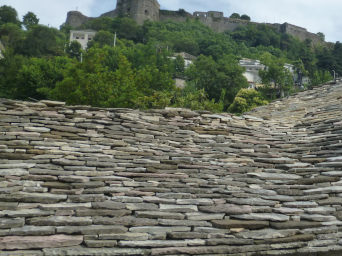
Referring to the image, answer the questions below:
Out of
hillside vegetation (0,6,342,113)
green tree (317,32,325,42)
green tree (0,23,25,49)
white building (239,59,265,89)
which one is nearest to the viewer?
hillside vegetation (0,6,342,113)

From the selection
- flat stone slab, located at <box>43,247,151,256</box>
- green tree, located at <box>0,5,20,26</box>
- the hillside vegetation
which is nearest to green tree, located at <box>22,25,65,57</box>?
the hillside vegetation

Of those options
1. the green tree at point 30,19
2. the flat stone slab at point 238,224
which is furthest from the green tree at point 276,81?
the green tree at point 30,19

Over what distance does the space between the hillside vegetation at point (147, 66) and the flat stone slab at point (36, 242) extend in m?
15.9

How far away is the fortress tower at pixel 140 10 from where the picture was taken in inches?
3113

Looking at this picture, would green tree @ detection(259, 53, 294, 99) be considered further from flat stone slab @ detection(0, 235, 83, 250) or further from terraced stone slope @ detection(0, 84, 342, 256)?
flat stone slab @ detection(0, 235, 83, 250)

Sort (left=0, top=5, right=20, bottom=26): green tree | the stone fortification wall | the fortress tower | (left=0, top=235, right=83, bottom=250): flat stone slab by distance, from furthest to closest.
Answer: the stone fortification wall → the fortress tower → (left=0, top=5, right=20, bottom=26): green tree → (left=0, top=235, right=83, bottom=250): flat stone slab

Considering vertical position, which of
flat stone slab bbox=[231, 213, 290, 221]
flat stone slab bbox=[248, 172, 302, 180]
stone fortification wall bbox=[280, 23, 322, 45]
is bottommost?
flat stone slab bbox=[231, 213, 290, 221]

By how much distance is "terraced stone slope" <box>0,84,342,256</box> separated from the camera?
2730mm

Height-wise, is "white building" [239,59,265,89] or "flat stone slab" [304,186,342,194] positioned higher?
"white building" [239,59,265,89]

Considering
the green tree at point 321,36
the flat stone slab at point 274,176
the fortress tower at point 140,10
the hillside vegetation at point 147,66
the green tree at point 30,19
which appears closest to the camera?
the flat stone slab at point 274,176

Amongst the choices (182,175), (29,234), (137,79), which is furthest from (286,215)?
(137,79)

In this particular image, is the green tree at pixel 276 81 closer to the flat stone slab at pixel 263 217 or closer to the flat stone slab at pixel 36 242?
the flat stone slab at pixel 263 217

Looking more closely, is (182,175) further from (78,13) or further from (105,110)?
(78,13)

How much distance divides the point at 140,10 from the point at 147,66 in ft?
169
